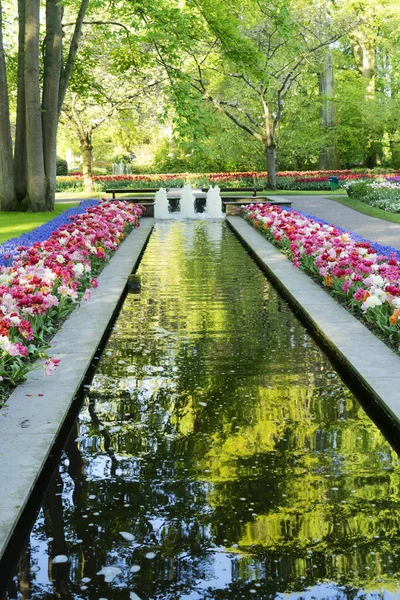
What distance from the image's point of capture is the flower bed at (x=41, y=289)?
6039mm

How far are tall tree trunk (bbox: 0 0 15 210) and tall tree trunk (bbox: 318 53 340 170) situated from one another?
22159 mm

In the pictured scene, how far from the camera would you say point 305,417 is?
5492 millimetres

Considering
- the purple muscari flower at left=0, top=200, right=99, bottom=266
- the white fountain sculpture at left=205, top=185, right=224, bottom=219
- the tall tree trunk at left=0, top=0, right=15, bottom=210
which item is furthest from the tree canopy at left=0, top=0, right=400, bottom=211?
the purple muscari flower at left=0, top=200, right=99, bottom=266

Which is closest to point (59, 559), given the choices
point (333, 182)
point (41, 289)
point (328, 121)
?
point (41, 289)

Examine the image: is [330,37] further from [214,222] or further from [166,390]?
[166,390]

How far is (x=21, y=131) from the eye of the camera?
73.7 feet

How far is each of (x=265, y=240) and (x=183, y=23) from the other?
24.0ft

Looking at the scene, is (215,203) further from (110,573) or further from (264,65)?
(110,573)

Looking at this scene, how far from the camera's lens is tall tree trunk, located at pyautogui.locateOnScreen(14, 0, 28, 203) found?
2229cm

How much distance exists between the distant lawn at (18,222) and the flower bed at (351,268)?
5.21 m

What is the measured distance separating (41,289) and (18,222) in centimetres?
1205

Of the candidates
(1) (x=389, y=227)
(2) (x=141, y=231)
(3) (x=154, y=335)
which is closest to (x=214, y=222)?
(2) (x=141, y=231)

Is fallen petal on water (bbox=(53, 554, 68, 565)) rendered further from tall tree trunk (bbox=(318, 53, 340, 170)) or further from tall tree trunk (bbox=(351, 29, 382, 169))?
tall tree trunk (bbox=(351, 29, 382, 169))

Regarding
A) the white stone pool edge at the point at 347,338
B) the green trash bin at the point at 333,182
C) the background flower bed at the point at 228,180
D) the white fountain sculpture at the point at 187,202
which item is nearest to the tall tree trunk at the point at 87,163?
the background flower bed at the point at 228,180
